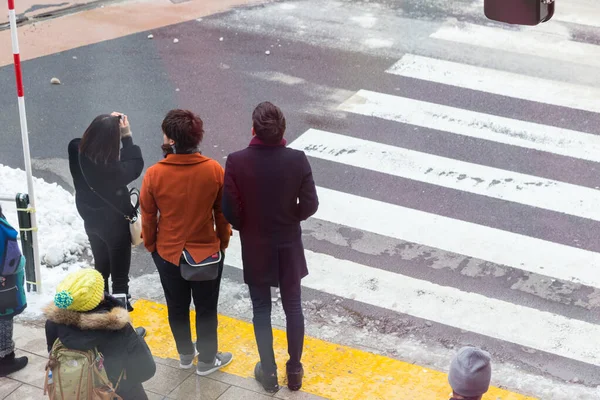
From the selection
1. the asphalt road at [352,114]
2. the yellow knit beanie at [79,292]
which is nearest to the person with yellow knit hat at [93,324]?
the yellow knit beanie at [79,292]

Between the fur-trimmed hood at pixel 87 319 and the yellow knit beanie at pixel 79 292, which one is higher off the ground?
the yellow knit beanie at pixel 79 292

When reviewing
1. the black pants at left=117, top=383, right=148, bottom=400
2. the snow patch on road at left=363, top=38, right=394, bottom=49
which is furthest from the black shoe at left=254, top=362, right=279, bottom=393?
the snow patch on road at left=363, top=38, right=394, bottom=49

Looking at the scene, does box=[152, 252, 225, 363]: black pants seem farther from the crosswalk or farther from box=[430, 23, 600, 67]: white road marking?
box=[430, 23, 600, 67]: white road marking

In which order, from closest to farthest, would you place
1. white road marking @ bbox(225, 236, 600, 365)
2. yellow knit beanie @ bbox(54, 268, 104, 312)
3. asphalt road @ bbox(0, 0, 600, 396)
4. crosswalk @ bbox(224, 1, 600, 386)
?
yellow knit beanie @ bbox(54, 268, 104, 312), white road marking @ bbox(225, 236, 600, 365), crosswalk @ bbox(224, 1, 600, 386), asphalt road @ bbox(0, 0, 600, 396)

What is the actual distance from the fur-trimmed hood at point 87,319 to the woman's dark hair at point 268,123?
1445mm

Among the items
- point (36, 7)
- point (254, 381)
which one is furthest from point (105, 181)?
point (36, 7)

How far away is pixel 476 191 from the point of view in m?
9.09

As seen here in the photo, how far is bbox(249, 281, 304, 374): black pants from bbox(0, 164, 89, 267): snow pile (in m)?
2.41

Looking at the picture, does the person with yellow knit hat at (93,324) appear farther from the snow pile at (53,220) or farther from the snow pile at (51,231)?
the snow pile at (53,220)

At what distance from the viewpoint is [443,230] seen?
8.49 m

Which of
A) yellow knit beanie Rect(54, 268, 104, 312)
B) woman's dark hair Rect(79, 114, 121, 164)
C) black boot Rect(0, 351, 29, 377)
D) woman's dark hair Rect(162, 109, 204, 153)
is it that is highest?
woman's dark hair Rect(162, 109, 204, 153)

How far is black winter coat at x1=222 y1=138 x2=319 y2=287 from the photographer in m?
5.70

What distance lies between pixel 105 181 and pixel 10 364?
A: 4.64 feet

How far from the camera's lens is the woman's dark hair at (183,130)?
5680mm
